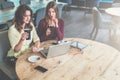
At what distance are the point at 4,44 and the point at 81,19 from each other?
4512mm

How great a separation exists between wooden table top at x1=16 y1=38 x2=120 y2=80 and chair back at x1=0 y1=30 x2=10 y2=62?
31 cm

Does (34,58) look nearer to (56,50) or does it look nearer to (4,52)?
(56,50)

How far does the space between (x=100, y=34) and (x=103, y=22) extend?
66cm

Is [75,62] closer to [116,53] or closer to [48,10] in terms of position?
[116,53]

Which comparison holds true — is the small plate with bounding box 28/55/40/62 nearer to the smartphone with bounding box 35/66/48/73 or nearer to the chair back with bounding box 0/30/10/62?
the smartphone with bounding box 35/66/48/73

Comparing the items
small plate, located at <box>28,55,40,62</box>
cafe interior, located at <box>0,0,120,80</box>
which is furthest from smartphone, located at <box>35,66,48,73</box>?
cafe interior, located at <box>0,0,120,80</box>

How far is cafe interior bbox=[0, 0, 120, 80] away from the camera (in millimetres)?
3646

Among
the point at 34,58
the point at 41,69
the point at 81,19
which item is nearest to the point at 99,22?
the point at 81,19

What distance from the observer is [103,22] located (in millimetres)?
4316

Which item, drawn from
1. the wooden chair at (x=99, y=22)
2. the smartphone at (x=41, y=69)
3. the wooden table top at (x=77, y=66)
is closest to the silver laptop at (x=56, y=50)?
the wooden table top at (x=77, y=66)

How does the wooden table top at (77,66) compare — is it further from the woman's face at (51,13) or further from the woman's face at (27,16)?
the woman's face at (51,13)

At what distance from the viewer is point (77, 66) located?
5.93ft

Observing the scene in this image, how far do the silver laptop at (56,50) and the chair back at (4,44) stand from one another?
47 centimetres

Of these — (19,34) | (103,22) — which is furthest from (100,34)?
(19,34)
